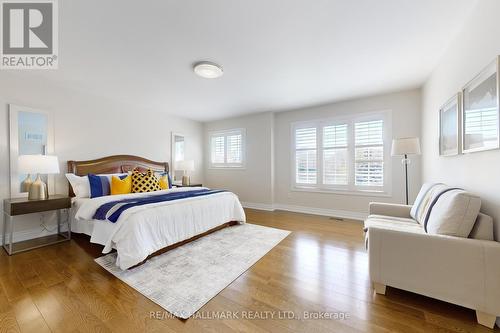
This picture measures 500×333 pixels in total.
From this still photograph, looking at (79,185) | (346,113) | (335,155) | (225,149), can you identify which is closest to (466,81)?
(346,113)

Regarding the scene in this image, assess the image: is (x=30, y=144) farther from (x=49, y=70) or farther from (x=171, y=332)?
(x=171, y=332)

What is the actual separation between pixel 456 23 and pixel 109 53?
371cm

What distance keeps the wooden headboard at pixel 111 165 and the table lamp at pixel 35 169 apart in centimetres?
55

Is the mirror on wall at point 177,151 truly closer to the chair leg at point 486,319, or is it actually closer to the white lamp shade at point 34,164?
the white lamp shade at point 34,164

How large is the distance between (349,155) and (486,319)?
3114 millimetres

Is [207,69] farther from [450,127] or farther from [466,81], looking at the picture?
[450,127]

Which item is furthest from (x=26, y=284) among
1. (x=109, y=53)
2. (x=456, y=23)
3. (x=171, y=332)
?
(x=456, y=23)

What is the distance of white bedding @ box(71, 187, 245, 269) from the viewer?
215 centimetres

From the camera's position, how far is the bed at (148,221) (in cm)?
217

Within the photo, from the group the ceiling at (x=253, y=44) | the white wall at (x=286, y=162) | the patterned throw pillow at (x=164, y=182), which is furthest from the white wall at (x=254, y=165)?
the patterned throw pillow at (x=164, y=182)

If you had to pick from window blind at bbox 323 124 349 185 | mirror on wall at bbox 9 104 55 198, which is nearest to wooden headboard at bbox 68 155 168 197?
mirror on wall at bbox 9 104 55 198

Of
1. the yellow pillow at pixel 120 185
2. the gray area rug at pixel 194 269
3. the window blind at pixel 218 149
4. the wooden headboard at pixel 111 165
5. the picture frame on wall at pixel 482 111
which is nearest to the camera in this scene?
the picture frame on wall at pixel 482 111

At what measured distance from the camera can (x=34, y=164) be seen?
2.64 metres

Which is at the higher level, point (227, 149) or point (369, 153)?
point (227, 149)
